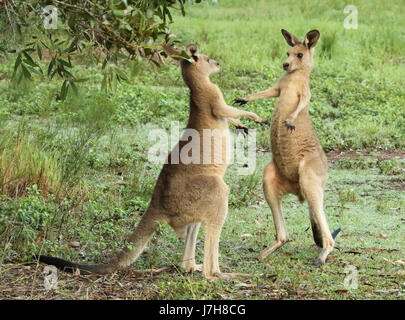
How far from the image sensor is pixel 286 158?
20.6 ft

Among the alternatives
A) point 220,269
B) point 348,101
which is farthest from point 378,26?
point 220,269

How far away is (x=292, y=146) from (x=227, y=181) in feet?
7.88

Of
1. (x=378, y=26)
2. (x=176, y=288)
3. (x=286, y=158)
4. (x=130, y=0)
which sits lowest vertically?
(x=176, y=288)

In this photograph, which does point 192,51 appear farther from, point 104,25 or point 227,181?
point 227,181

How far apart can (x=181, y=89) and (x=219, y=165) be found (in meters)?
7.05

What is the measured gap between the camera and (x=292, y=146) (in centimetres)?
629

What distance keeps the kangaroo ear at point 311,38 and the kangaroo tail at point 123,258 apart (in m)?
2.08

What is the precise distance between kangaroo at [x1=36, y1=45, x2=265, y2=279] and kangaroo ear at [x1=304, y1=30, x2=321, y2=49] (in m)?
1.12

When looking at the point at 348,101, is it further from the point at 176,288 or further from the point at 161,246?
the point at 176,288

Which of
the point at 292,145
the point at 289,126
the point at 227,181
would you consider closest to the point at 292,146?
the point at 292,145

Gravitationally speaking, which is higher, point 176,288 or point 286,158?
point 286,158

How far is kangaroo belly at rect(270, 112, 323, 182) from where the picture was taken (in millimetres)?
6277

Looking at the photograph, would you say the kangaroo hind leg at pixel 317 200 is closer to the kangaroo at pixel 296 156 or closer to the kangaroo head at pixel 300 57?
the kangaroo at pixel 296 156

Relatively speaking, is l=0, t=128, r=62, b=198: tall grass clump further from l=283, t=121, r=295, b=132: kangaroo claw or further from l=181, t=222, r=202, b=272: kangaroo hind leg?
l=283, t=121, r=295, b=132: kangaroo claw
